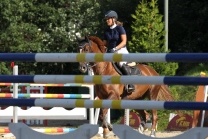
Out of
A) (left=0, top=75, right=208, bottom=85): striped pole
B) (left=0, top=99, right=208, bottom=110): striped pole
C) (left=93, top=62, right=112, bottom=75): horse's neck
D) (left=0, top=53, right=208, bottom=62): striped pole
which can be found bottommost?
(left=93, top=62, right=112, bottom=75): horse's neck

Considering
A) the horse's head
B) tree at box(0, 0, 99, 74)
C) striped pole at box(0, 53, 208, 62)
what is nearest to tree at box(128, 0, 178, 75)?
tree at box(0, 0, 99, 74)

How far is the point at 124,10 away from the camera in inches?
797

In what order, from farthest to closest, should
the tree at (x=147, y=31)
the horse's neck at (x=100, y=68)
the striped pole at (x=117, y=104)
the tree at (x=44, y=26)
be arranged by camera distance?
the tree at (x=44, y=26), the tree at (x=147, y=31), the horse's neck at (x=100, y=68), the striped pole at (x=117, y=104)

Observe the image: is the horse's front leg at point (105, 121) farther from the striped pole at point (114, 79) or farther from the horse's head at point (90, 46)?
the striped pole at point (114, 79)

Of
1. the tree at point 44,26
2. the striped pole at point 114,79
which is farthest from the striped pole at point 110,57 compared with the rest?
the tree at point 44,26

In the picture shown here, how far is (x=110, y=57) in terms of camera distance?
14.0 ft

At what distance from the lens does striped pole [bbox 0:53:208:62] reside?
4.08 meters

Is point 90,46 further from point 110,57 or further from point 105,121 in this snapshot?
point 110,57

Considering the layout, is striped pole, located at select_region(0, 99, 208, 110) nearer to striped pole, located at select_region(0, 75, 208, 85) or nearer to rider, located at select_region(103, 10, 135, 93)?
striped pole, located at select_region(0, 75, 208, 85)

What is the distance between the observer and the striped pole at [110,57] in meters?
4.08

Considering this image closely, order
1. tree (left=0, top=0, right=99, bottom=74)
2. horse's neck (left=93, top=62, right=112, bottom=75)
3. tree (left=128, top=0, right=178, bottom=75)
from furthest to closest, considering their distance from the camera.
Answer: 1. tree (left=0, top=0, right=99, bottom=74)
2. tree (left=128, top=0, right=178, bottom=75)
3. horse's neck (left=93, top=62, right=112, bottom=75)

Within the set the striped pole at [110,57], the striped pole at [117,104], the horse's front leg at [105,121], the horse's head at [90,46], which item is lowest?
the horse's front leg at [105,121]

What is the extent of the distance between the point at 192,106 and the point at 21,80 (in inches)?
47.8

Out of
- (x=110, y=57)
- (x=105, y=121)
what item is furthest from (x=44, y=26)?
(x=110, y=57)
